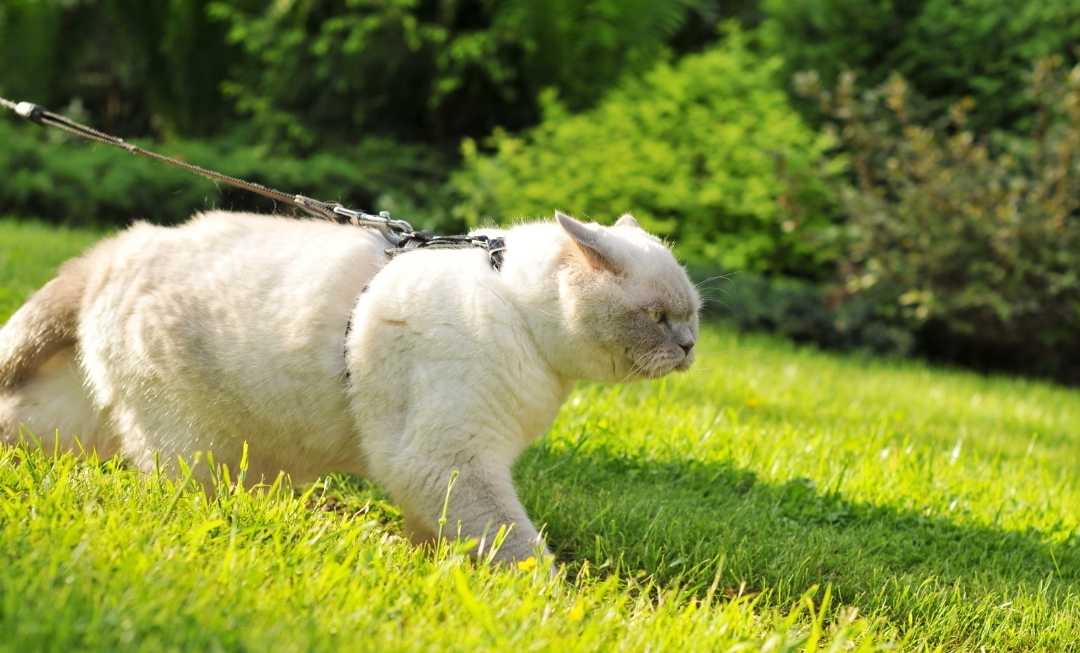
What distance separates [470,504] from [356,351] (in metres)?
0.45

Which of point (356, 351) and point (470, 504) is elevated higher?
point (356, 351)

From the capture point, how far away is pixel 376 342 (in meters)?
2.43

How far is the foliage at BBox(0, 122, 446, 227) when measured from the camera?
28.6 feet

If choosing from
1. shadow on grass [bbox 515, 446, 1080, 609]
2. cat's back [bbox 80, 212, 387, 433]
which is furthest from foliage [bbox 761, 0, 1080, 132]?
cat's back [bbox 80, 212, 387, 433]

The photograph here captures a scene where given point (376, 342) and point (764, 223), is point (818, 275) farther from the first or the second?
point (376, 342)

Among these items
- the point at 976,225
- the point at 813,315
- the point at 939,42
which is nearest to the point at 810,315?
the point at 813,315

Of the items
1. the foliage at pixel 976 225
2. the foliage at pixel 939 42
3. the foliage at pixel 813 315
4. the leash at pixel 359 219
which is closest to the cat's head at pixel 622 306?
the leash at pixel 359 219

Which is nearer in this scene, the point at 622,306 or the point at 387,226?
the point at 622,306

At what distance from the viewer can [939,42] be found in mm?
9039

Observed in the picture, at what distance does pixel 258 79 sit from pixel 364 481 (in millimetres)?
8307

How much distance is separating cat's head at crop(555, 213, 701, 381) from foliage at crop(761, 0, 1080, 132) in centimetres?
685

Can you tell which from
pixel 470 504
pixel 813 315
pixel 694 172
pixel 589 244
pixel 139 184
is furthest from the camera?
pixel 139 184

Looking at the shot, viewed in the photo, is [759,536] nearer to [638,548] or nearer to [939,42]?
[638,548]

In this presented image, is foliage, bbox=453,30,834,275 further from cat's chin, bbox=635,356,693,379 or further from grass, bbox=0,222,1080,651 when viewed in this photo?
cat's chin, bbox=635,356,693,379
